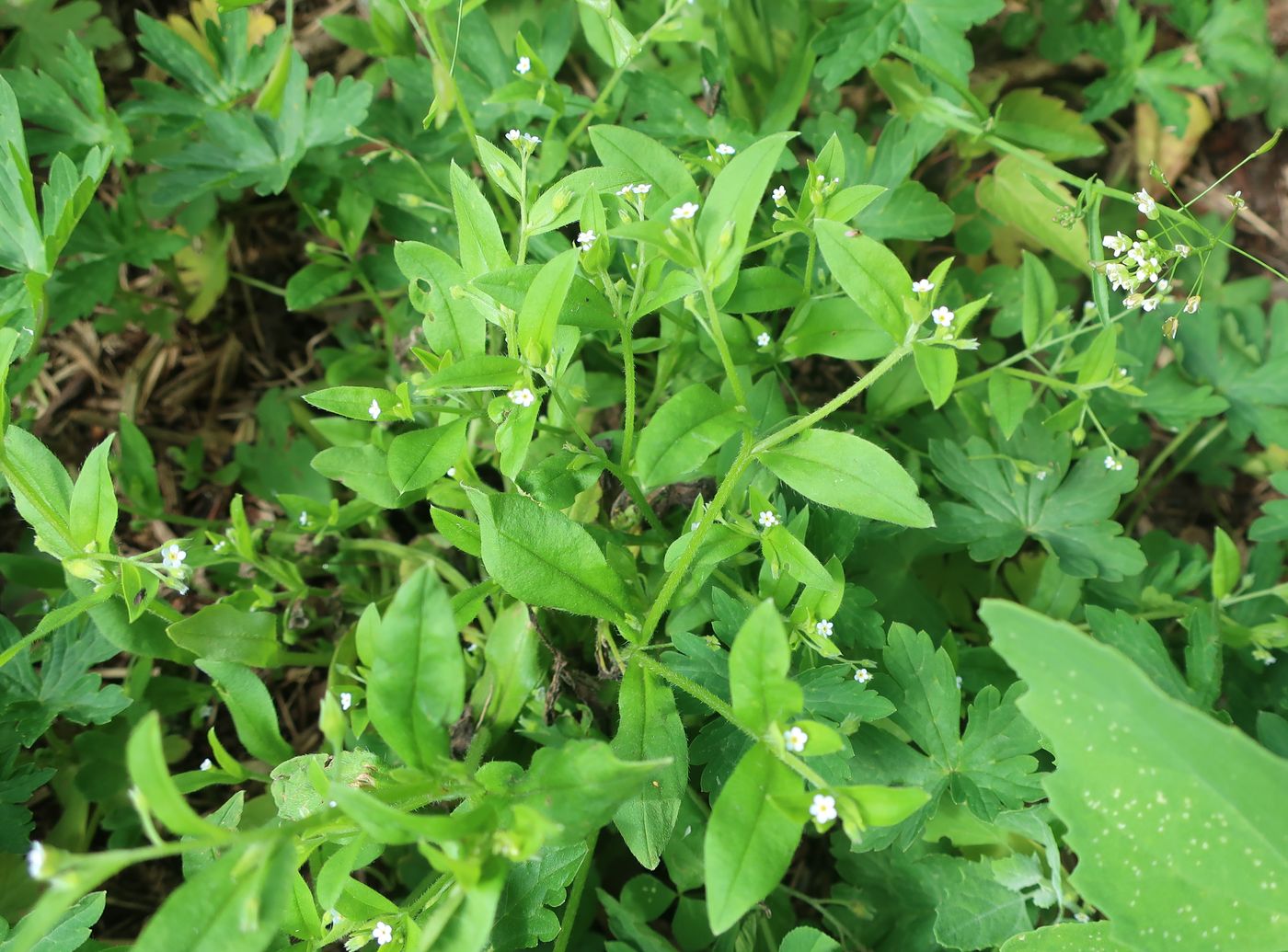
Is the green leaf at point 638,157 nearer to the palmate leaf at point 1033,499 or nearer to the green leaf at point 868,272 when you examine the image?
the green leaf at point 868,272

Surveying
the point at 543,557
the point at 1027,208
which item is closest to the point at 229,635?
the point at 543,557

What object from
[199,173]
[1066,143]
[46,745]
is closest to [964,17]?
[1066,143]

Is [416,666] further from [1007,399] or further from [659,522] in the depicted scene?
[1007,399]

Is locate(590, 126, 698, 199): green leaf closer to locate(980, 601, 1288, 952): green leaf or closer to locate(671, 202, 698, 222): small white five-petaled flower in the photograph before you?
locate(671, 202, 698, 222): small white five-petaled flower

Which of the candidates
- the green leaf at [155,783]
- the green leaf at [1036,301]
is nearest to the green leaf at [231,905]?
the green leaf at [155,783]

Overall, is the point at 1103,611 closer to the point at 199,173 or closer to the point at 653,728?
the point at 653,728
